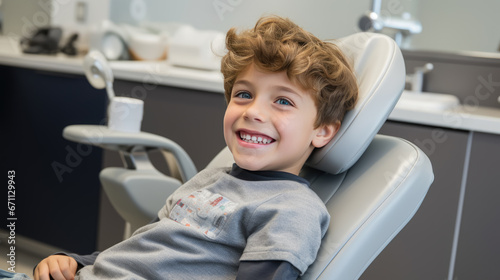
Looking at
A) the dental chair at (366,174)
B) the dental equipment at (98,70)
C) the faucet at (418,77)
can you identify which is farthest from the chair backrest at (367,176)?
the faucet at (418,77)

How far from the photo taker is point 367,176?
3.78 ft

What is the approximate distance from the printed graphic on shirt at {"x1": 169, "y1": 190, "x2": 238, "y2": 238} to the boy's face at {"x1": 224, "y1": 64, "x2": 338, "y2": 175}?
3.2 inches

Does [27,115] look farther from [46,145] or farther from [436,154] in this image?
[436,154]

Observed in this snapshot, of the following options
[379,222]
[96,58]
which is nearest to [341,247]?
[379,222]

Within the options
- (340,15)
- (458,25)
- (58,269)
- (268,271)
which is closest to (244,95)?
(268,271)

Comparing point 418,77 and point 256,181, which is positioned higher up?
point 256,181

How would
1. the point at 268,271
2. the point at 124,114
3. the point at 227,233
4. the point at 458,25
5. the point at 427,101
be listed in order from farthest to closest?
1. the point at 458,25
2. the point at 427,101
3. the point at 124,114
4. the point at 227,233
5. the point at 268,271

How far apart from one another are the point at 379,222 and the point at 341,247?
0.27ft

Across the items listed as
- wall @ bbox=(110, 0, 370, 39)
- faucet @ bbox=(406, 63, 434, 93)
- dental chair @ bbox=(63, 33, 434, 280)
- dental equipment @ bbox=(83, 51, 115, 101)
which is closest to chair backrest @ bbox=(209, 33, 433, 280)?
dental chair @ bbox=(63, 33, 434, 280)

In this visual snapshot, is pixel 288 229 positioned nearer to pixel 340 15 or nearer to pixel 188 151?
pixel 188 151

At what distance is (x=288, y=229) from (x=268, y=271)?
0.08 metres

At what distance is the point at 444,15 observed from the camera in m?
2.19

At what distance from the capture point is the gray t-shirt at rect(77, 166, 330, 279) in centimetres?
97

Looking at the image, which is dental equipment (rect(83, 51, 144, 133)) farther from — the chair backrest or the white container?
the chair backrest
